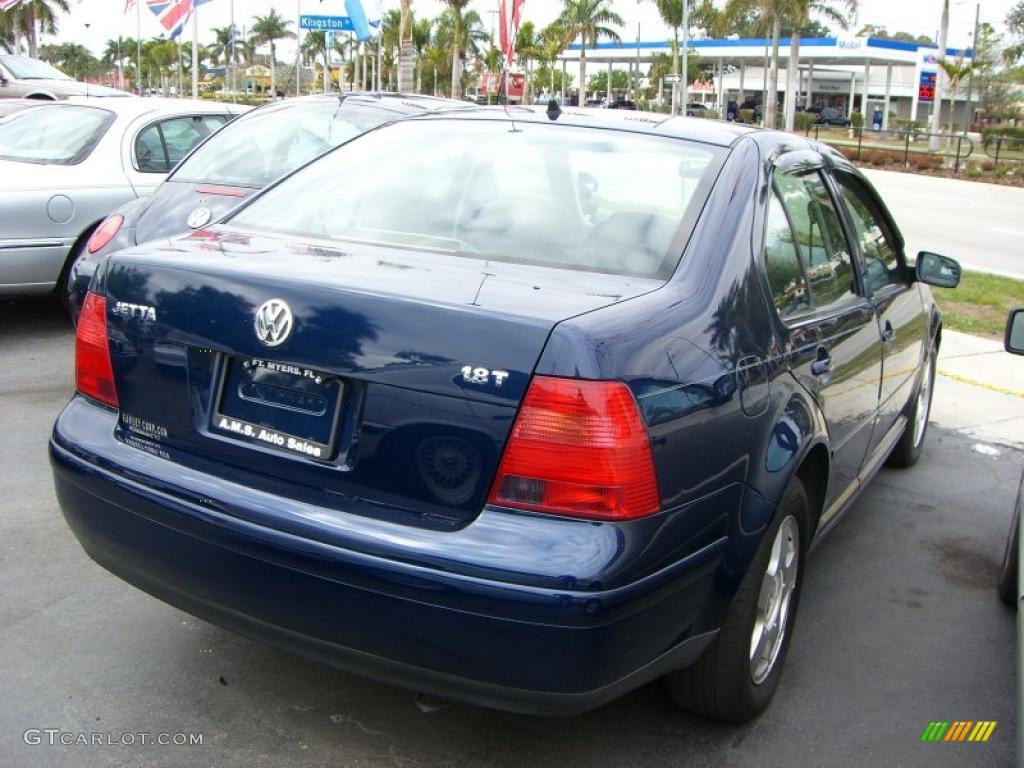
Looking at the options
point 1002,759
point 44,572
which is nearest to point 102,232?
point 44,572

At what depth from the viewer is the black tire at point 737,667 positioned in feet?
9.72

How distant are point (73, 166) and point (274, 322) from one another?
225 inches

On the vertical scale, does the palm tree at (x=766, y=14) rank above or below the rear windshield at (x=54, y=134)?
above

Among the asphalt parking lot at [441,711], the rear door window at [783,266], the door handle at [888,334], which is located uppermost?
the rear door window at [783,266]

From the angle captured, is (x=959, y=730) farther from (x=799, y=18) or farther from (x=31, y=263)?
(x=799, y=18)

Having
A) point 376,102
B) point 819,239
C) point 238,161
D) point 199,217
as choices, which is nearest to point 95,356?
point 819,239

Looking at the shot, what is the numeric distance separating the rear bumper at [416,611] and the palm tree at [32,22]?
6817cm

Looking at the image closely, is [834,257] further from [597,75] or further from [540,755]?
[597,75]

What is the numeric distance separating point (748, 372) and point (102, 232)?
15.8ft

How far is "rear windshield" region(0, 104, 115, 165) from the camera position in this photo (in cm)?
784

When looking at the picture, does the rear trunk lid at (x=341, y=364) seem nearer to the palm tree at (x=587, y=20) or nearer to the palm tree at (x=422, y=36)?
the palm tree at (x=587, y=20)

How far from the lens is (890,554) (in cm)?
466

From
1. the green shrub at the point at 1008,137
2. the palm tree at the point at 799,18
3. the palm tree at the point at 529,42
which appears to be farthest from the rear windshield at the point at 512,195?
the palm tree at the point at 529,42

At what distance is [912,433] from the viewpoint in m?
5.62
